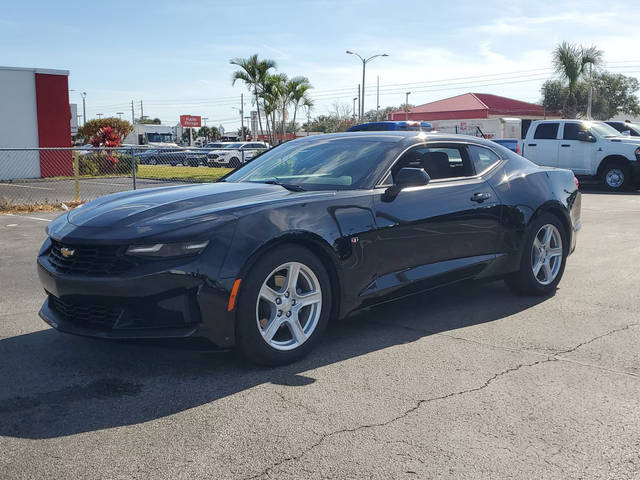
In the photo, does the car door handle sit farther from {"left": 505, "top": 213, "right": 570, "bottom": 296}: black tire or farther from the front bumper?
the front bumper

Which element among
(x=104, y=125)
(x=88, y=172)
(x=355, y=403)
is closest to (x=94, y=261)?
(x=355, y=403)

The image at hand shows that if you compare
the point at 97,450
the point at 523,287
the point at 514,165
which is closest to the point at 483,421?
the point at 97,450

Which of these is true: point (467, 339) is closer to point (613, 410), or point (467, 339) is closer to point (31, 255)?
point (613, 410)

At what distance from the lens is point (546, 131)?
1919 cm

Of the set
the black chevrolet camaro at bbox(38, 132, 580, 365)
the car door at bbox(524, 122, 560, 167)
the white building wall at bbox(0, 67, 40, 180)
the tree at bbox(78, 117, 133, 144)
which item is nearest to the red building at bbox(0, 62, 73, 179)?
the white building wall at bbox(0, 67, 40, 180)

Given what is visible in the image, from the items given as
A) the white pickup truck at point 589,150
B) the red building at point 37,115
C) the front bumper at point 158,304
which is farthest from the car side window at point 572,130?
the front bumper at point 158,304

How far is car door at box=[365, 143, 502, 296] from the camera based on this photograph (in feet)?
15.3

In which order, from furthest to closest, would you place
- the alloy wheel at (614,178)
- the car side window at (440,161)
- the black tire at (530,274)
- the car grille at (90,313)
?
1. the alloy wheel at (614,178)
2. the black tire at (530,274)
3. the car side window at (440,161)
4. the car grille at (90,313)

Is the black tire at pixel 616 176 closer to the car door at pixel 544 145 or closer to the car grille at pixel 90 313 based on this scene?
the car door at pixel 544 145

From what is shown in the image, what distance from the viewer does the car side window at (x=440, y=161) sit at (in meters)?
5.15

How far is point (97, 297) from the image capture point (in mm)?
3797

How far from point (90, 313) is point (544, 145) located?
56.9ft

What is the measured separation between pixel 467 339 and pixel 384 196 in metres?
1.16

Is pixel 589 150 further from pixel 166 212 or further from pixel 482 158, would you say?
pixel 166 212
